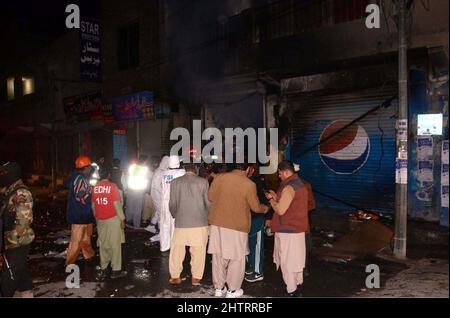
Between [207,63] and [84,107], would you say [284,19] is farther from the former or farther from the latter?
[84,107]

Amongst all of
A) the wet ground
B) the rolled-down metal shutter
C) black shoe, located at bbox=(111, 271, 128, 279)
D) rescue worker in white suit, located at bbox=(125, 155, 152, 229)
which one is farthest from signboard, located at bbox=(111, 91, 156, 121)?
black shoe, located at bbox=(111, 271, 128, 279)

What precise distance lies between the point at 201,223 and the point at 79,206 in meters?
2.41

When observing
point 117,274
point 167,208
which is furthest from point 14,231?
point 167,208

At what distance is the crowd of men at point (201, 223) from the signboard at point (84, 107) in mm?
10982

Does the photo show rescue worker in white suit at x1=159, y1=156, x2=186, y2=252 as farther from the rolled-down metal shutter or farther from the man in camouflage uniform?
the rolled-down metal shutter

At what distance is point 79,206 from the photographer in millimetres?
6926

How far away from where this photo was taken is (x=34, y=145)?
25.8 metres

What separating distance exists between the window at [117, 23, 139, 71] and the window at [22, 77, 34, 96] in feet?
38.7

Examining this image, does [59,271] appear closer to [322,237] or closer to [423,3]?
[322,237]

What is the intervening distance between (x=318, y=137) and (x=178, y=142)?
5.45 meters

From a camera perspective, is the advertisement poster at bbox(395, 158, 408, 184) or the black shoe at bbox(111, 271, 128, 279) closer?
the black shoe at bbox(111, 271, 128, 279)

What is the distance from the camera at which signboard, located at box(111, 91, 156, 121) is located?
14.4 m

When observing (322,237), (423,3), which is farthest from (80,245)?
(423,3)
